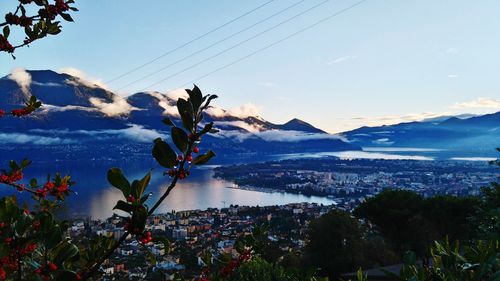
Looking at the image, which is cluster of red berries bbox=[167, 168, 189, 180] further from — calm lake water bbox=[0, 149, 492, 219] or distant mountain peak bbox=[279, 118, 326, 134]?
distant mountain peak bbox=[279, 118, 326, 134]

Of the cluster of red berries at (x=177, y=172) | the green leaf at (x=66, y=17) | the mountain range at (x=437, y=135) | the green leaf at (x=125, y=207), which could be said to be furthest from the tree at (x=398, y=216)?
the mountain range at (x=437, y=135)

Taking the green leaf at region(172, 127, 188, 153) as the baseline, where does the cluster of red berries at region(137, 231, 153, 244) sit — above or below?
below

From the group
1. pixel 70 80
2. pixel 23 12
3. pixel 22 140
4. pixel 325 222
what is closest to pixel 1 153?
pixel 22 140

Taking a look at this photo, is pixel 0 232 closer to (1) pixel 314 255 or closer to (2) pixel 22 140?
(1) pixel 314 255

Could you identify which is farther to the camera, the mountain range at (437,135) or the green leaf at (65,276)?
the mountain range at (437,135)

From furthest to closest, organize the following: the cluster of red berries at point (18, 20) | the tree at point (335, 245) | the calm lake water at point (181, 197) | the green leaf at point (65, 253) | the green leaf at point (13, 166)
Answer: the calm lake water at point (181, 197), the tree at point (335, 245), the green leaf at point (13, 166), the cluster of red berries at point (18, 20), the green leaf at point (65, 253)

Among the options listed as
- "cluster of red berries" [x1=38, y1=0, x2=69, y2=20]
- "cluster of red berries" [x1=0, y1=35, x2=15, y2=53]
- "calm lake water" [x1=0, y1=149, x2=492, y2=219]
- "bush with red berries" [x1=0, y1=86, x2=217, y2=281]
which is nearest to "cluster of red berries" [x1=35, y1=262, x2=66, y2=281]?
"bush with red berries" [x1=0, y1=86, x2=217, y2=281]

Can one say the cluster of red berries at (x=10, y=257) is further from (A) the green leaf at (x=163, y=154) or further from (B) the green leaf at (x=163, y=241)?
(A) the green leaf at (x=163, y=154)
